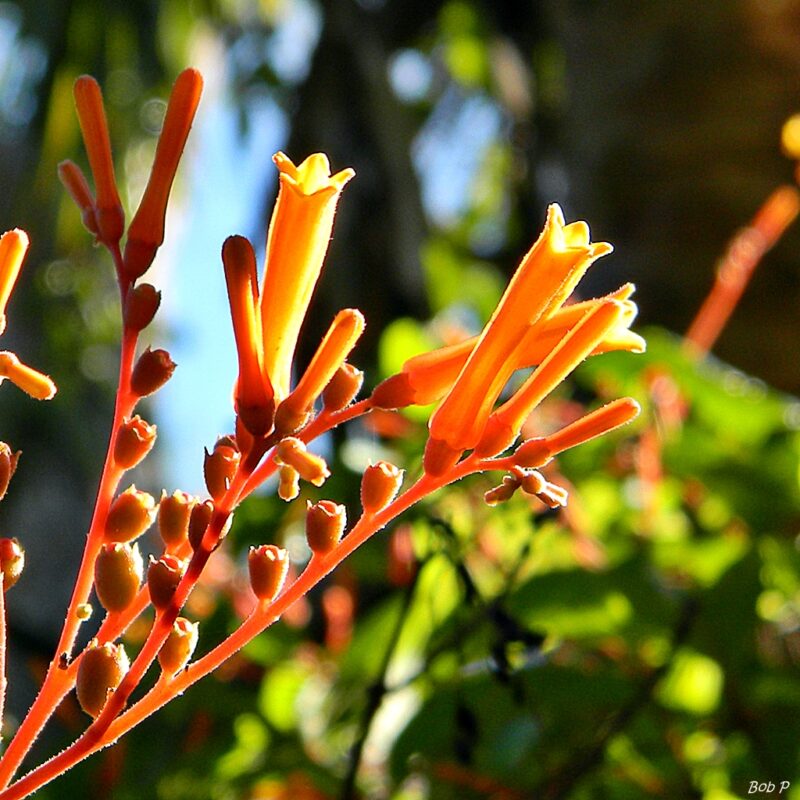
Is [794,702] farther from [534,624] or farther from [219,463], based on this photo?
[219,463]

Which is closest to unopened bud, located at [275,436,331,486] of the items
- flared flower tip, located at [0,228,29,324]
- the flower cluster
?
the flower cluster

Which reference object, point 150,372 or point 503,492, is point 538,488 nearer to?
point 503,492

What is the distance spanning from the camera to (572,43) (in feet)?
4.41

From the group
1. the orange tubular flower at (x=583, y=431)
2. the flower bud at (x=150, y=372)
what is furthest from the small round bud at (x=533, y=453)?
the flower bud at (x=150, y=372)

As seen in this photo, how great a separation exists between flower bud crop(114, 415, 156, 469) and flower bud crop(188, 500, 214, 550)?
3 cm

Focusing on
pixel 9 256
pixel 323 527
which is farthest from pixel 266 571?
pixel 9 256

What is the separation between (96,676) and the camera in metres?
0.31

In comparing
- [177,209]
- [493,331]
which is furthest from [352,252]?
[177,209]

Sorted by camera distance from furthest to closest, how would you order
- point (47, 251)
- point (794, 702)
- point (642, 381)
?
1. point (47, 251)
2. point (642, 381)
3. point (794, 702)

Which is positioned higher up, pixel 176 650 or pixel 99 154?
pixel 99 154

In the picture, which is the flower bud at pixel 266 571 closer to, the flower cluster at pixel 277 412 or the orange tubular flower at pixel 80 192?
the flower cluster at pixel 277 412

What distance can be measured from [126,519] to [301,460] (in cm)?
6

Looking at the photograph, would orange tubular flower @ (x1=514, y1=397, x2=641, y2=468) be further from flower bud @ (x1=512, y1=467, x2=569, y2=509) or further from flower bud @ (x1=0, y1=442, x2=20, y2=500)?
flower bud @ (x1=0, y1=442, x2=20, y2=500)

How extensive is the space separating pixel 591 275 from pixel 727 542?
1.55 feet
